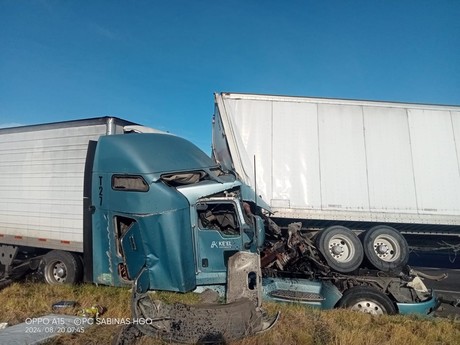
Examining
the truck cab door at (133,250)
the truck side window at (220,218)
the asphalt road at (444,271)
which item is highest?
the truck side window at (220,218)

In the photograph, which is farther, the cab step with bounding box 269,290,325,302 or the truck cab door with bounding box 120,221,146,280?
the cab step with bounding box 269,290,325,302

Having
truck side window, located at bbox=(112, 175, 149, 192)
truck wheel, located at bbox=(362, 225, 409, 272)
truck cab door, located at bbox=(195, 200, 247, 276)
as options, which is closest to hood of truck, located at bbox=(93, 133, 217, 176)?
truck side window, located at bbox=(112, 175, 149, 192)

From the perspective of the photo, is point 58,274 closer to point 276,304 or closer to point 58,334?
point 58,334

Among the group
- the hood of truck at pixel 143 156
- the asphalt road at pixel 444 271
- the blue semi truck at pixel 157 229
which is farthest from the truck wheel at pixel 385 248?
the hood of truck at pixel 143 156

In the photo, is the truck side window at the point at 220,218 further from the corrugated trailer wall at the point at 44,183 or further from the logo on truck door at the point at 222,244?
the corrugated trailer wall at the point at 44,183

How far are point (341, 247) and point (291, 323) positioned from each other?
2.97 metres

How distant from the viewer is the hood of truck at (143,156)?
5195mm

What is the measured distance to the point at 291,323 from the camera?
4176 mm

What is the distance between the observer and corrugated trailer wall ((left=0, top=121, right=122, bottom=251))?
6.05 metres

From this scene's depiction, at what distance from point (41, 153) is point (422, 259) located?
49.7ft

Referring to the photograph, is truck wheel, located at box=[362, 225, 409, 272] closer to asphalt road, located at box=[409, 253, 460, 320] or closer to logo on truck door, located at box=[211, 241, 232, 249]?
asphalt road, located at box=[409, 253, 460, 320]

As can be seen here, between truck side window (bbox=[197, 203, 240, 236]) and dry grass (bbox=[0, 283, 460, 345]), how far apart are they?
1.23m

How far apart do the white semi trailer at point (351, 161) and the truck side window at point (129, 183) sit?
2.56 metres

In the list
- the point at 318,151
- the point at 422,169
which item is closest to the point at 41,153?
the point at 318,151
